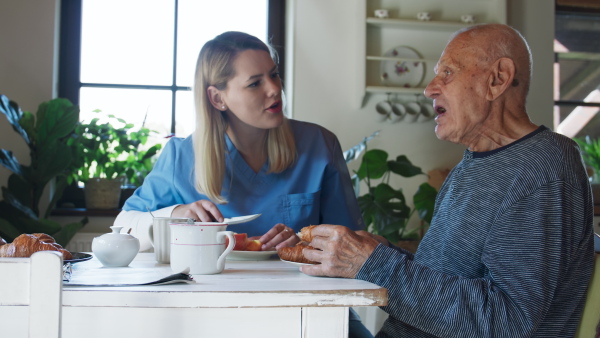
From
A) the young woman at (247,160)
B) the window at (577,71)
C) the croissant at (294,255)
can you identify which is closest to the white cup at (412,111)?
the window at (577,71)

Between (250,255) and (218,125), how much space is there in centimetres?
63

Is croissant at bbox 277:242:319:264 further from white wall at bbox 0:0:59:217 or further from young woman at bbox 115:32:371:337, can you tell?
white wall at bbox 0:0:59:217

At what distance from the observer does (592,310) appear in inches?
42.9

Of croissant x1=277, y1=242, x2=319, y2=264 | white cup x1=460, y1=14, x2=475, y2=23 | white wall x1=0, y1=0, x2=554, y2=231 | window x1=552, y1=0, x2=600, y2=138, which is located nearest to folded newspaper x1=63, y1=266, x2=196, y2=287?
croissant x1=277, y1=242, x2=319, y2=264

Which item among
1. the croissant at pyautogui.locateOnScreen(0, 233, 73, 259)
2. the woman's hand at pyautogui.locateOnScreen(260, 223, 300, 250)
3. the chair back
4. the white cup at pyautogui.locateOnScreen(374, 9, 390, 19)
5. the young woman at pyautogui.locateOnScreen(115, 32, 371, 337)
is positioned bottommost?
the chair back

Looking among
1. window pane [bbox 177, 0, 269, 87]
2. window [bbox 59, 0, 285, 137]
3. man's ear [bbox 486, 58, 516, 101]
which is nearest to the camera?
man's ear [bbox 486, 58, 516, 101]

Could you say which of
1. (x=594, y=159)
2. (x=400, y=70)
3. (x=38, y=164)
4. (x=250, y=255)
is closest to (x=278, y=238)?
(x=250, y=255)

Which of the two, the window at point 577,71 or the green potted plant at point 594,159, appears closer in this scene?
the green potted plant at point 594,159

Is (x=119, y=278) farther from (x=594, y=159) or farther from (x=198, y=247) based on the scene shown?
(x=594, y=159)

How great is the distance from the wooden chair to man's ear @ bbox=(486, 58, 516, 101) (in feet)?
2.77

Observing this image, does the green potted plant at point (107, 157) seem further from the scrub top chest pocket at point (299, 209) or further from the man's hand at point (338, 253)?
the man's hand at point (338, 253)

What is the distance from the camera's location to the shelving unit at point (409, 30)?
3570mm

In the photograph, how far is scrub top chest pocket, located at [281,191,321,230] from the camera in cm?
186

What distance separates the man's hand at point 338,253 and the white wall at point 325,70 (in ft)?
8.24
